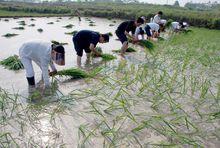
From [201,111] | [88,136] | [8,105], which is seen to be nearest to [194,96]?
[201,111]

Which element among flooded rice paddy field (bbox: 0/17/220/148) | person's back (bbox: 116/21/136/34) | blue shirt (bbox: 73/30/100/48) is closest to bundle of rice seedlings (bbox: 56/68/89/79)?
flooded rice paddy field (bbox: 0/17/220/148)

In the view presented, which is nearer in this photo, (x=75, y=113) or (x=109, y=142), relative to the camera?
(x=109, y=142)

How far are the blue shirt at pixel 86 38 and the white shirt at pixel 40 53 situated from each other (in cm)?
181

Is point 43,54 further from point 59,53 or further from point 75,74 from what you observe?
point 75,74

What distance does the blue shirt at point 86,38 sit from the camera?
6680mm

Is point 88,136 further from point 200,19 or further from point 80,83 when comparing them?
point 200,19

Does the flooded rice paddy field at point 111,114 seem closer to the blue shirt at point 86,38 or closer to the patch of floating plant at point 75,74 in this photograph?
the patch of floating plant at point 75,74

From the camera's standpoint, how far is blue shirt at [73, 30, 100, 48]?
6680 mm

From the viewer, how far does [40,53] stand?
4.92 metres

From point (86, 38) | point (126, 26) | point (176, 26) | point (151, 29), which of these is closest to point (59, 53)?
point (86, 38)

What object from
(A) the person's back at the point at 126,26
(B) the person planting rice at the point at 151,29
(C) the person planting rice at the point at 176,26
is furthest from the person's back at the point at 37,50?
(C) the person planting rice at the point at 176,26

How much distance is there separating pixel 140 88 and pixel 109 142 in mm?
2067

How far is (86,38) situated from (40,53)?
2122 millimetres

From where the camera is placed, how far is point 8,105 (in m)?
4.43
